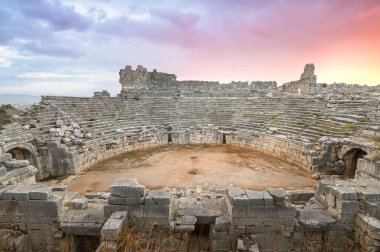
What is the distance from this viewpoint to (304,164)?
11.7 m

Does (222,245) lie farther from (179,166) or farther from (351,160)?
(351,160)

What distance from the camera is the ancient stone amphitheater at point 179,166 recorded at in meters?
5.39

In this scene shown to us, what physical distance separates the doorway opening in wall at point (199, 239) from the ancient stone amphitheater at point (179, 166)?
25mm

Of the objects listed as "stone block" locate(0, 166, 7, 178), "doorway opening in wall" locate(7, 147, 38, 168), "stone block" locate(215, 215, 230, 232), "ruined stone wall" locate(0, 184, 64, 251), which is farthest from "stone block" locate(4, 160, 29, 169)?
"stone block" locate(215, 215, 230, 232)

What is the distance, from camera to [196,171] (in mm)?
11117

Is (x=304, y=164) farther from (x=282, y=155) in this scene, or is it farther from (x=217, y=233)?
(x=217, y=233)

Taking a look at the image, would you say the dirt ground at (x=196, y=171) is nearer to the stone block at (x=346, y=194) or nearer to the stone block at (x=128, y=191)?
the stone block at (x=346, y=194)

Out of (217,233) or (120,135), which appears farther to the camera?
(120,135)

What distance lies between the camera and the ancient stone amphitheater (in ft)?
17.7

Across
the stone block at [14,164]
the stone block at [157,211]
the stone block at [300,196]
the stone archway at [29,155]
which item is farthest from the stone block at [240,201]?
the stone archway at [29,155]

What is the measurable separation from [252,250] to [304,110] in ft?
43.5

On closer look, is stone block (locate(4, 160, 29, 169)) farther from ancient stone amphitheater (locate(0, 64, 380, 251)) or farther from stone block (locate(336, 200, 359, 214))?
stone block (locate(336, 200, 359, 214))

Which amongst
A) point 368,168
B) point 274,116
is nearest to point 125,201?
point 368,168

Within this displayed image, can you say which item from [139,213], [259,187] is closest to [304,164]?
[259,187]
